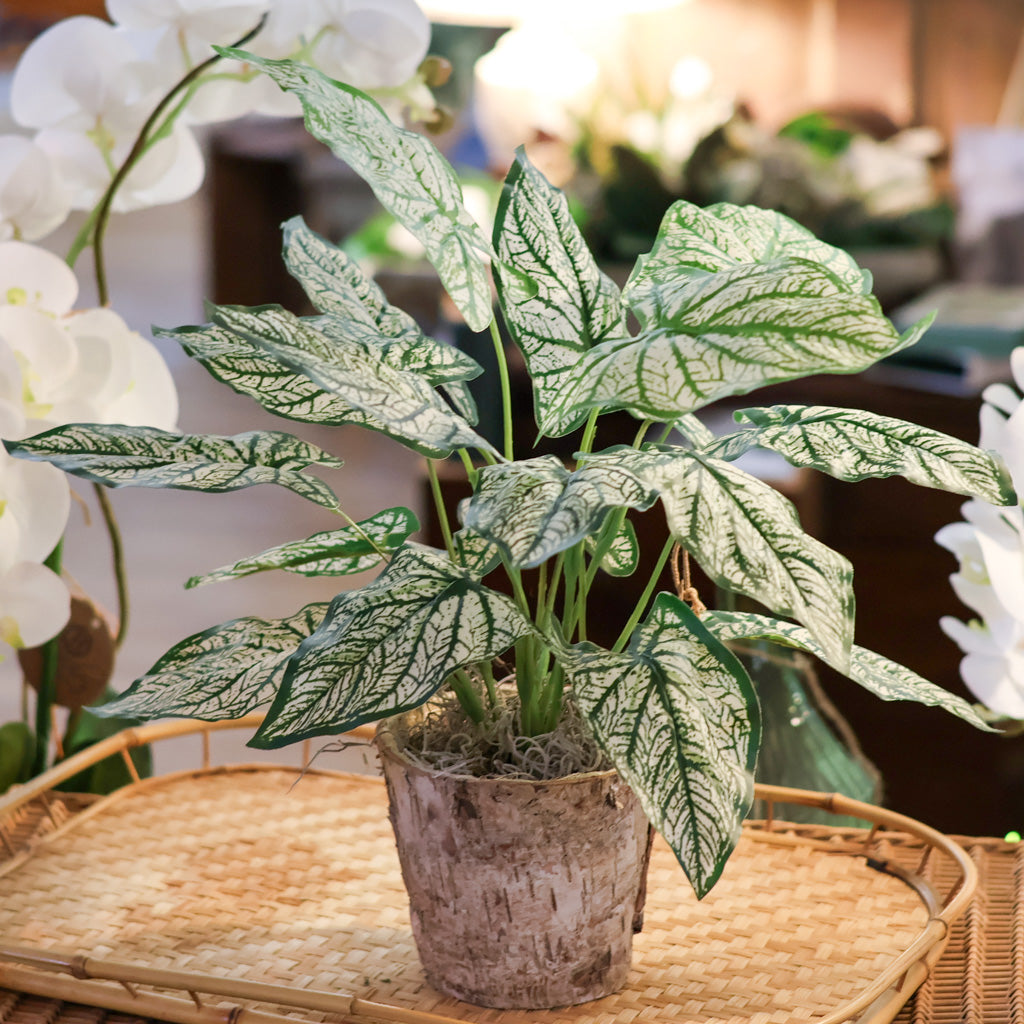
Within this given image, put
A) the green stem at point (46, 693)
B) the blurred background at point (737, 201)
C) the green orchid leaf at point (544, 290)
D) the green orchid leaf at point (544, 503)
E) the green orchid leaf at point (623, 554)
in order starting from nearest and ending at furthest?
the green orchid leaf at point (544, 503) < the green orchid leaf at point (544, 290) < the green orchid leaf at point (623, 554) < the green stem at point (46, 693) < the blurred background at point (737, 201)

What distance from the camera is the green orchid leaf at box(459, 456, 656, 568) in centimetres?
42

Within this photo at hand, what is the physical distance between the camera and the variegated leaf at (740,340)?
42 centimetres

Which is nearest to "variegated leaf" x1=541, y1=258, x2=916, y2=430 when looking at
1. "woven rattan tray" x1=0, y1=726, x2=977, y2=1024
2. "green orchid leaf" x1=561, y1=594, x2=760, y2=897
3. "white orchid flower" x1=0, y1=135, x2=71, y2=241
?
"green orchid leaf" x1=561, y1=594, x2=760, y2=897

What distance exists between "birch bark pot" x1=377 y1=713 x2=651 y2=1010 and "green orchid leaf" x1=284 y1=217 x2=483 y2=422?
17 cm

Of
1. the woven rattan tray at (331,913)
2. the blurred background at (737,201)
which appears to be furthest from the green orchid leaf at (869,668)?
the blurred background at (737,201)

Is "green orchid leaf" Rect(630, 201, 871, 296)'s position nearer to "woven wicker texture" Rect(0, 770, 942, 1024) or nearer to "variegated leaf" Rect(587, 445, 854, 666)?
"variegated leaf" Rect(587, 445, 854, 666)

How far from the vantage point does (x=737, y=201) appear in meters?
3.11

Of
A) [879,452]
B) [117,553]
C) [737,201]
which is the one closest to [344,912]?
[117,553]

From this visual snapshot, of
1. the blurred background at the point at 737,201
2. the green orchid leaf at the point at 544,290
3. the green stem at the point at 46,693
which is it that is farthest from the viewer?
the blurred background at the point at 737,201

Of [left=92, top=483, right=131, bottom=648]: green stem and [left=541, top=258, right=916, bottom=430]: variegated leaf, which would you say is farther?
[left=92, top=483, right=131, bottom=648]: green stem

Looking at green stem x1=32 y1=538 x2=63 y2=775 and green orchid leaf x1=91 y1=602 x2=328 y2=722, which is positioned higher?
green orchid leaf x1=91 y1=602 x2=328 y2=722

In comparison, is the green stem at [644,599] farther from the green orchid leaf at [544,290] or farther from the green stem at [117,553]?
the green stem at [117,553]

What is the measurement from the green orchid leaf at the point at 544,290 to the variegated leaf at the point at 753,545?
0.07 meters

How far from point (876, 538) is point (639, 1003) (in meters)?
1.40
